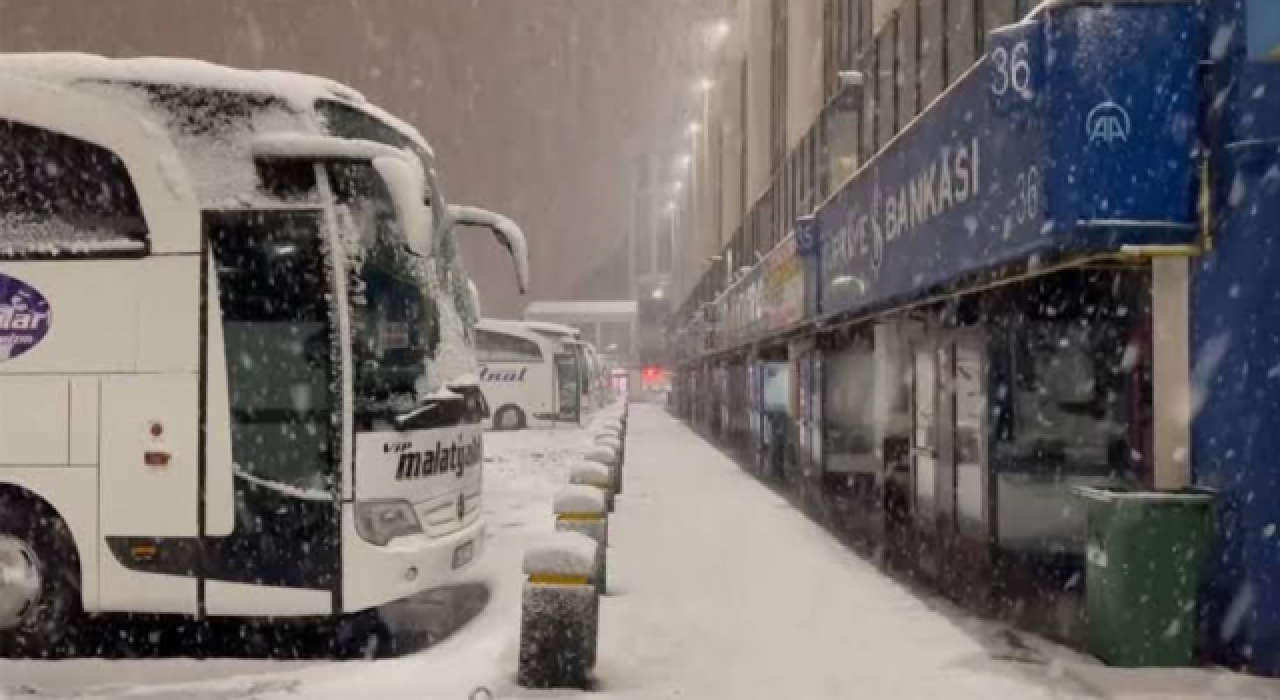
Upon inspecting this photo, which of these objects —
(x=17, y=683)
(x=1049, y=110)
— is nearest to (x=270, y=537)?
(x=17, y=683)

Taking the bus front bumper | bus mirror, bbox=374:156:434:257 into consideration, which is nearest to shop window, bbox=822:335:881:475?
the bus front bumper

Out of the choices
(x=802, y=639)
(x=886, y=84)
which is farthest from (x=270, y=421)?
(x=886, y=84)

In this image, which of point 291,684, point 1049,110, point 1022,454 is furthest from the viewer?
point 1022,454

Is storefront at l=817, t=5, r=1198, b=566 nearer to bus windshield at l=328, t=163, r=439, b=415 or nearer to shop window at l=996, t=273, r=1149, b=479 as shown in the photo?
shop window at l=996, t=273, r=1149, b=479

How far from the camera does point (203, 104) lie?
25.1 ft

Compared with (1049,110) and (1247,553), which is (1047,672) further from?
(1049,110)

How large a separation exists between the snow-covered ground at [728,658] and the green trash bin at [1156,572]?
19cm

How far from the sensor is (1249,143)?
23.0 feet

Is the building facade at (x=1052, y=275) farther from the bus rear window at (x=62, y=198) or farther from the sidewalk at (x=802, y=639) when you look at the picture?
the bus rear window at (x=62, y=198)

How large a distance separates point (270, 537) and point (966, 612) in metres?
5.51

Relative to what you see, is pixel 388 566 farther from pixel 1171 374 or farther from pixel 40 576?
pixel 1171 374

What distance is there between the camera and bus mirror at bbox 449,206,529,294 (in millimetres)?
9484

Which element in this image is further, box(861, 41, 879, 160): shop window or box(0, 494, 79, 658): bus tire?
box(861, 41, 879, 160): shop window

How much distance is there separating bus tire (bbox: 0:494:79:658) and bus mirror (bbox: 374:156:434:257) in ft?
10.2
